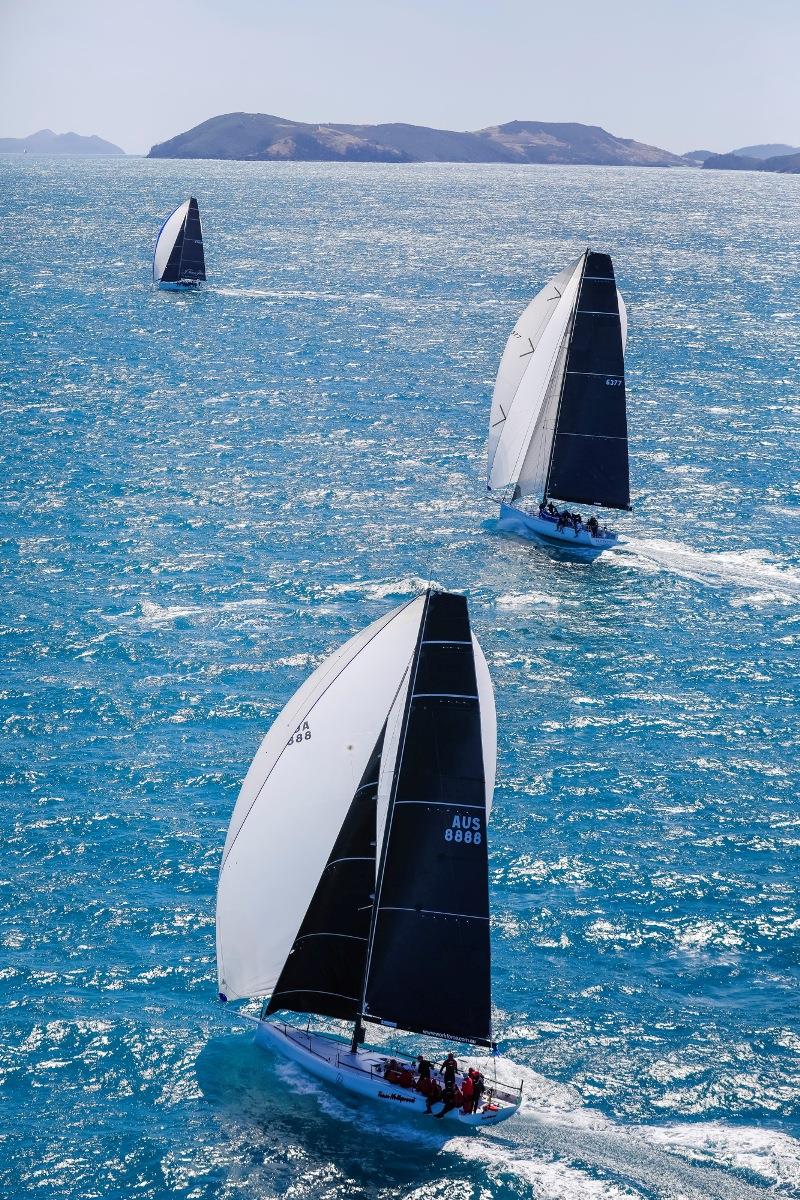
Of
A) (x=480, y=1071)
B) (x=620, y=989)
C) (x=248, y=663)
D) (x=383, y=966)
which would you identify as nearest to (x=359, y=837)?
(x=383, y=966)

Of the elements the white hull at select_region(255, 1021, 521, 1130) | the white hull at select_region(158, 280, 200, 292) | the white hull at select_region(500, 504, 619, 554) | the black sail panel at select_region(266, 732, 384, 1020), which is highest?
the white hull at select_region(158, 280, 200, 292)

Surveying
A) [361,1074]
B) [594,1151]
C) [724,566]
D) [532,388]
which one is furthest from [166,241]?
[594,1151]

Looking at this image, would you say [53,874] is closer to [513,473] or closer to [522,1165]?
[522,1165]

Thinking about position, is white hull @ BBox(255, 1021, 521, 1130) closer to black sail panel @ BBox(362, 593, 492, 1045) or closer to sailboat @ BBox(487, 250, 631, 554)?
black sail panel @ BBox(362, 593, 492, 1045)

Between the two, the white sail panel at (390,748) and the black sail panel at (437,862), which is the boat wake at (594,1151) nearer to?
the black sail panel at (437,862)

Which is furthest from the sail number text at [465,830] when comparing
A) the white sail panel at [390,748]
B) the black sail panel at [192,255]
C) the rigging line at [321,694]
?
the black sail panel at [192,255]

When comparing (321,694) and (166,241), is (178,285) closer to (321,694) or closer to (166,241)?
(166,241)

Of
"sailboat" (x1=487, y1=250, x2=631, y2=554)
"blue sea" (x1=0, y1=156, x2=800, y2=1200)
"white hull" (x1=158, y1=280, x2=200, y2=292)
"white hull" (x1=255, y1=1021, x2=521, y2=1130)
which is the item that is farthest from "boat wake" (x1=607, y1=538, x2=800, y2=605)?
"white hull" (x1=158, y1=280, x2=200, y2=292)
